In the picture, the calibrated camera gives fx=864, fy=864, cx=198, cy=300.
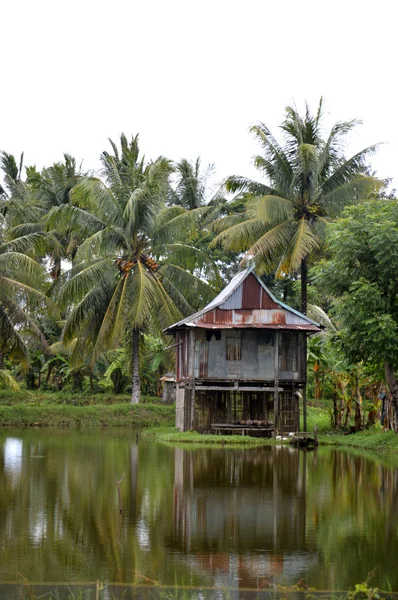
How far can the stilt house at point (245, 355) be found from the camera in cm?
3103

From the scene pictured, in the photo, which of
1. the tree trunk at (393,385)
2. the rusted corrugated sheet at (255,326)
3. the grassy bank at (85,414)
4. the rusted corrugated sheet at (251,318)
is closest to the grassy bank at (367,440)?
the tree trunk at (393,385)

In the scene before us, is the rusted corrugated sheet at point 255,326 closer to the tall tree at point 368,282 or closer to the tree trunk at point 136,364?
the tall tree at point 368,282

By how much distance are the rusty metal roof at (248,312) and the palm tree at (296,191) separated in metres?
1.63

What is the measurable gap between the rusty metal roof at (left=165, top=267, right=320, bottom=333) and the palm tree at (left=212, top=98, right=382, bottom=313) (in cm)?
163

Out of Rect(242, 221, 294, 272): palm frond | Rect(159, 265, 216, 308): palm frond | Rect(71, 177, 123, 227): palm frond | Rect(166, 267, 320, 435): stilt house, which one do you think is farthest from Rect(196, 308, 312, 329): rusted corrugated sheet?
Rect(71, 177, 123, 227): palm frond

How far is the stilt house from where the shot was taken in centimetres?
3103

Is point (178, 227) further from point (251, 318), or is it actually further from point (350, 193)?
point (350, 193)

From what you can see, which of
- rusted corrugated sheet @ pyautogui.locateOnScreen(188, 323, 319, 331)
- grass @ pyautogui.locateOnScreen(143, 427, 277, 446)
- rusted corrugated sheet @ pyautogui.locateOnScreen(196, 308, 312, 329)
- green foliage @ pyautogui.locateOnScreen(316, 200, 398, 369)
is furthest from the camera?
rusted corrugated sheet @ pyautogui.locateOnScreen(196, 308, 312, 329)

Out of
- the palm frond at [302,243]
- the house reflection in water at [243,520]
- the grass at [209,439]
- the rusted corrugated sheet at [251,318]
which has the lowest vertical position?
the house reflection in water at [243,520]

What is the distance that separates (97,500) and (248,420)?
17.3 meters

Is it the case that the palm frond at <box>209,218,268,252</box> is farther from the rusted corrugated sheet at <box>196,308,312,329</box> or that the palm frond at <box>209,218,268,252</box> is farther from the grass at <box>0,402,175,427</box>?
the grass at <box>0,402,175,427</box>

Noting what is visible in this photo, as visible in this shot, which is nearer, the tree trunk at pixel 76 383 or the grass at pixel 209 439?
the grass at pixel 209 439

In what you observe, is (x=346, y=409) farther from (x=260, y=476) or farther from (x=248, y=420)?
(x=260, y=476)

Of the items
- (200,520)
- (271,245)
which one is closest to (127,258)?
(271,245)
